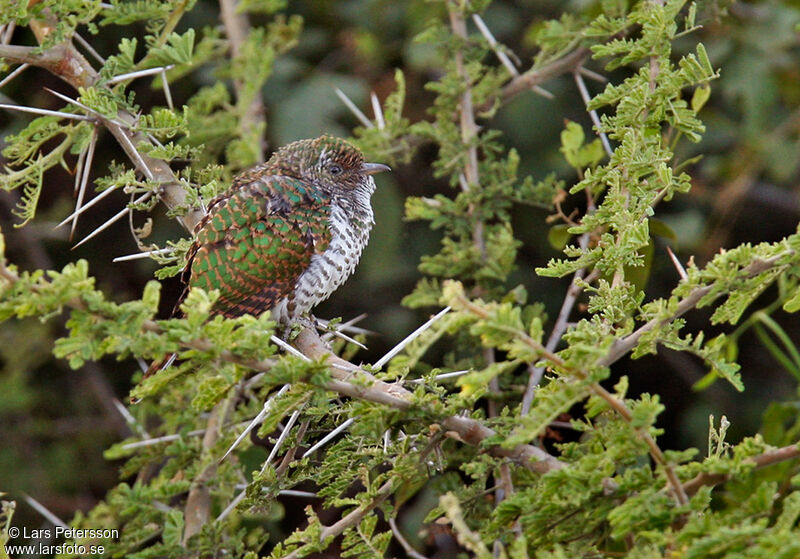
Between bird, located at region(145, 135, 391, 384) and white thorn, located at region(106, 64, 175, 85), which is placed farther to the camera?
bird, located at region(145, 135, 391, 384)

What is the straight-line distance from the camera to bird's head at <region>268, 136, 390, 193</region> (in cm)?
344

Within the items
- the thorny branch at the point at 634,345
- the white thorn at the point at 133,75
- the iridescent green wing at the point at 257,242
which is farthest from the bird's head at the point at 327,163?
the thorny branch at the point at 634,345

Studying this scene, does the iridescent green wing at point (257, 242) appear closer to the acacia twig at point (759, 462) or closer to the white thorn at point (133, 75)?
the white thorn at point (133, 75)

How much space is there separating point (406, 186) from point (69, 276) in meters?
3.52

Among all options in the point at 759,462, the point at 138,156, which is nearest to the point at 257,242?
the point at 138,156

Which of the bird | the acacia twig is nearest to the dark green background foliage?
the acacia twig

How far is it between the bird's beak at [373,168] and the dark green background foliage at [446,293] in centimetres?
7

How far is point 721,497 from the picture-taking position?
8.73ft

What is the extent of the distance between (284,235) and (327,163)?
529 mm

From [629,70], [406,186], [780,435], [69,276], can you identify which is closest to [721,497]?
[780,435]

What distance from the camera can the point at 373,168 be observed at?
3.51 m

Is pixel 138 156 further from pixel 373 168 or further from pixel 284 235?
pixel 373 168

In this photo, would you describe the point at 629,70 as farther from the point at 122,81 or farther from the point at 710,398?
the point at 122,81

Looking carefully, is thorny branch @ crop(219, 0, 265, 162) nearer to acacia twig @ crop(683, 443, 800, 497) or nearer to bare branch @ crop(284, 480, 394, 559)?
bare branch @ crop(284, 480, 394, 559)
